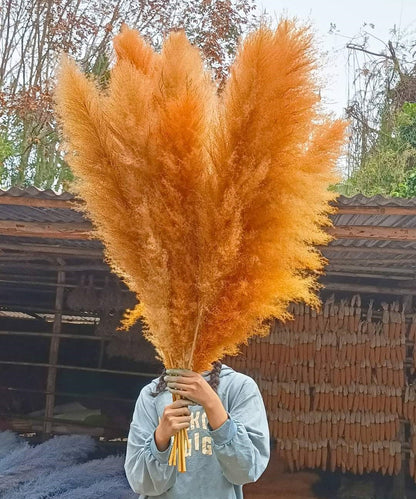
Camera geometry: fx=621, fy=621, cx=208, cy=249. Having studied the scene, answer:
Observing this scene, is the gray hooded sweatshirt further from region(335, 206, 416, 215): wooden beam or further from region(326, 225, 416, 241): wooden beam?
region(326, 225, 416, 241): wooden beam

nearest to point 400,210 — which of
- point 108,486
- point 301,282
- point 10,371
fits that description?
point 301,282

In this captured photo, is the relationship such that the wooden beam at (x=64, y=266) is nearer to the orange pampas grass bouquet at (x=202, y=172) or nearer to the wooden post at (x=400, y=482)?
the wooden post at (x=400, y=482)

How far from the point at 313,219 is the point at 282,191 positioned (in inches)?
6.1

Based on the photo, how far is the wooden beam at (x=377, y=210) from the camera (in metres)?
3.67

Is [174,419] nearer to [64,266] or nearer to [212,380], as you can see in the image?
[212,380]

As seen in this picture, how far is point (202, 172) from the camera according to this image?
1526mm

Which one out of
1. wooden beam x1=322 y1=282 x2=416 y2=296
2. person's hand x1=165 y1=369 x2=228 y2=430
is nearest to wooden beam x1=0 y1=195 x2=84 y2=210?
person's hand x1=165 y1=369 x2=228 y2=430

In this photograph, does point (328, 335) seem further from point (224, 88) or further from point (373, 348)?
point (224, 88)

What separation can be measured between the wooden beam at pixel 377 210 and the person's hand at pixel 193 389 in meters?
2.26

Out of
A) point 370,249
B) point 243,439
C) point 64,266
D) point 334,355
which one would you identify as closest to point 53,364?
point 64,266

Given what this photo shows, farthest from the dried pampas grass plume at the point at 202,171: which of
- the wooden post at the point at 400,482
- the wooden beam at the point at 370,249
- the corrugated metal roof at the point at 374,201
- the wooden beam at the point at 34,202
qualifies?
the wooden post at the point at 400,482

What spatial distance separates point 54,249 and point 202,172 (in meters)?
4.82

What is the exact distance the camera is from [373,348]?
5906 mm

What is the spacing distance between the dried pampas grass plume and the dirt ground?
15.7 ft
